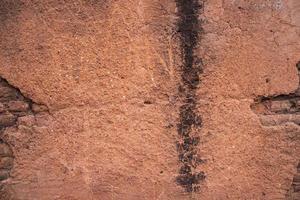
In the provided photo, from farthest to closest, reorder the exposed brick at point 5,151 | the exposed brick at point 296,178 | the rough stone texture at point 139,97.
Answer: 1. the exposed brick at point 296,178
2. the exposed brick at point 5,151
3. the rough stone texture at point 139,97

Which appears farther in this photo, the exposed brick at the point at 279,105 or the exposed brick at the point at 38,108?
the exposed brick at the point at 279,105

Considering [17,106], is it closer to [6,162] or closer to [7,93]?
[7,93]

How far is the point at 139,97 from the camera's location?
213 cm

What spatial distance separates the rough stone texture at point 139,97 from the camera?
202 centimetres

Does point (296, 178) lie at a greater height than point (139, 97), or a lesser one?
lesser

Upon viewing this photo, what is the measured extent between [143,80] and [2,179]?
998mm

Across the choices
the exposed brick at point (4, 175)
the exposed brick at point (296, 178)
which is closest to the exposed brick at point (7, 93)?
the exposed brick at point (4, 175)

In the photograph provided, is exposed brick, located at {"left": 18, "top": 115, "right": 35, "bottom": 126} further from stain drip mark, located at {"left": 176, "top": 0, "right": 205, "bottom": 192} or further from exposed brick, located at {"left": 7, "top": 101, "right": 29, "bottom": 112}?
stain drip mark, located at {"left": 176, "top": 0, "right": 205, "bottom": 192}

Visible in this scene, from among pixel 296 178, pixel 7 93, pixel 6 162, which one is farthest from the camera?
pixel 296 178

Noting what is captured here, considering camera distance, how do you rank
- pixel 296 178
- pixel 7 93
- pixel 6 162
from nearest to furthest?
1. pixel 7 93
2. pixel 6 162
3. pixel 296 178

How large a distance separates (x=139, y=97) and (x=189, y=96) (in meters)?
0.28

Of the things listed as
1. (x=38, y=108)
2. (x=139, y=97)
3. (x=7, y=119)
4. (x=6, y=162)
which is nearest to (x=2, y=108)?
(x=7, y=119)

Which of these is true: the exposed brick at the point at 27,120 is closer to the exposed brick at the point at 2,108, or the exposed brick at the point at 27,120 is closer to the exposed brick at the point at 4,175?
the exposed brick at the point at 2,108

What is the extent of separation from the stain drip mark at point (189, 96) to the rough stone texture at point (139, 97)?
0.02 meters
